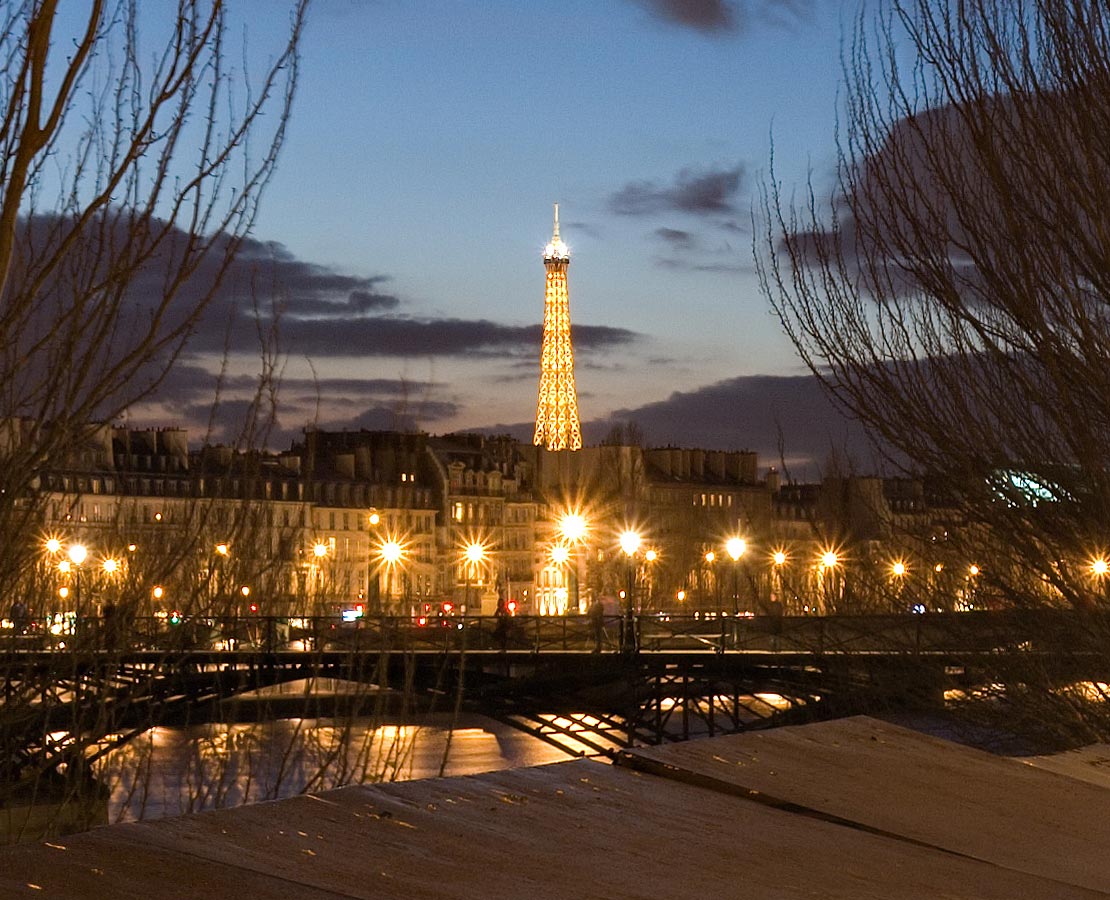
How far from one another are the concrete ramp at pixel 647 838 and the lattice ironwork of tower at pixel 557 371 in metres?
147

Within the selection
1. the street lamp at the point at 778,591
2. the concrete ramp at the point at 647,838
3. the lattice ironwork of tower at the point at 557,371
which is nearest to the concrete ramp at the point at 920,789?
the concrete ramp at the point at 647,838

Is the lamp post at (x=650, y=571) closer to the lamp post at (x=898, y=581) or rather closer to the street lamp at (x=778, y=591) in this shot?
the street lamp at (x=778, y=591)

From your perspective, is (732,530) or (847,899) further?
(732,530)

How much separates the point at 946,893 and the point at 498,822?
76 cm

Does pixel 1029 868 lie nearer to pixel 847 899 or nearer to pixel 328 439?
pixel 847 899

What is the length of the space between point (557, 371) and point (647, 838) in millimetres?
160354

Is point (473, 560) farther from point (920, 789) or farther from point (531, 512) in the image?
point (920, 789)

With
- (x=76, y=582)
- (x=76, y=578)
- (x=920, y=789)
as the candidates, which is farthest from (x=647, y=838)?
(x=76, y=578)

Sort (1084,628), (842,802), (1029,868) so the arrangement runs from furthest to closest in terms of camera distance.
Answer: (1084,628)
(842,802)
(1029,868)

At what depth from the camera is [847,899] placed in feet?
9.39

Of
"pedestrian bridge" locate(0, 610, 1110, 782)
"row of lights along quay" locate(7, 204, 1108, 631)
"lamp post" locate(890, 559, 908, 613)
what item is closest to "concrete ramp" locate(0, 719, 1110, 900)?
"pedestrian bridge" locate(0, 610, 1110, 782)

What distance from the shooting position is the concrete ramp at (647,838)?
94.2 inches

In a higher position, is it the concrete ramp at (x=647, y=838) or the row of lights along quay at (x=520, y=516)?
the row of lights along quay at (x=520, y=516)

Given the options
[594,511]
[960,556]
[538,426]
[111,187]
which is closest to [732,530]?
[594,511]
